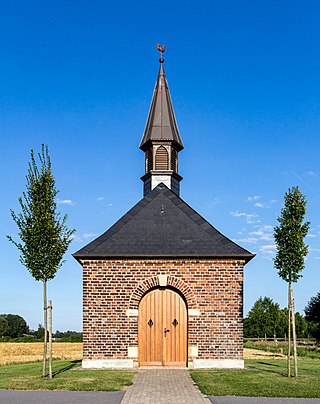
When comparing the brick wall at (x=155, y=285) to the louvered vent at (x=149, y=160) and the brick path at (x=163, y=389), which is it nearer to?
the brick path at (x=163, y=389)

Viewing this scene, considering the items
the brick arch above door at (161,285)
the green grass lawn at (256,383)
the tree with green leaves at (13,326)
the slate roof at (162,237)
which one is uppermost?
the slate roof at (162,237)

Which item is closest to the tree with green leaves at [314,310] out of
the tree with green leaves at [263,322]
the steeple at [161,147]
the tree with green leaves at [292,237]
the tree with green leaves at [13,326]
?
the tree with green leaves at [263,322]

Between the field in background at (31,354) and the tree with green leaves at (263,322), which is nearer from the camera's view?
the field in background at (31,354)

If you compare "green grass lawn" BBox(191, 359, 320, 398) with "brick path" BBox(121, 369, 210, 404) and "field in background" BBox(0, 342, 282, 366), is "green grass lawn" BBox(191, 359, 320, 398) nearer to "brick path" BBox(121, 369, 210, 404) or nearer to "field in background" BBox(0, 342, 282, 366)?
"brick path" BBox(121, 369, 210, 404)

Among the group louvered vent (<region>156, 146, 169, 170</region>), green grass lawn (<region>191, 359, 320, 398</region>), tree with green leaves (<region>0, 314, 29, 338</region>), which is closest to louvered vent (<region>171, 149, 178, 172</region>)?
louvered vent (<region>156, 146, 169, 170</region>)

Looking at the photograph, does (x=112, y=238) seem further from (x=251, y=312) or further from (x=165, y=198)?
(x=251, y=312)

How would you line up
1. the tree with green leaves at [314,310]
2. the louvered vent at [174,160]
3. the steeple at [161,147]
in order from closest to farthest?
the steeple at [161,147], the louvered vent at [174,160], the tree with green leaves at [314,310]

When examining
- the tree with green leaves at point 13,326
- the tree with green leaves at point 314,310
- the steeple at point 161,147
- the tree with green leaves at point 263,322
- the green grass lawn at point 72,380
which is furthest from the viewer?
the tree with green leaves at point 13,326

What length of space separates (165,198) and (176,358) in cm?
587

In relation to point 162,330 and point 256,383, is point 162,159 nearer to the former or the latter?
point 162,330

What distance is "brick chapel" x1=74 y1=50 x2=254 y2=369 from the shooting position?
17.8 m

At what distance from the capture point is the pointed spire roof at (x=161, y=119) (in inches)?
925

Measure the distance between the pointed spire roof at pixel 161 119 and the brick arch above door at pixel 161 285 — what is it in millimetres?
7263

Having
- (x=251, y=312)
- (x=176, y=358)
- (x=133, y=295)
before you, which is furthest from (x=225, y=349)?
(x=251, y=312)
